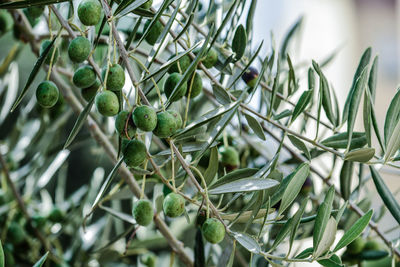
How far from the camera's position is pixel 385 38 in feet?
11.2

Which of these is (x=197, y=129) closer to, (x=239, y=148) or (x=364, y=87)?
(x=364, y=87)

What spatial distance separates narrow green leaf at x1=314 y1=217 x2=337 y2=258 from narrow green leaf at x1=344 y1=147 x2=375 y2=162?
89 mm

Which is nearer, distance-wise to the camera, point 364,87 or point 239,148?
point 364,87

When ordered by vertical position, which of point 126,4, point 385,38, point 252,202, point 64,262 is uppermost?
point 126,4

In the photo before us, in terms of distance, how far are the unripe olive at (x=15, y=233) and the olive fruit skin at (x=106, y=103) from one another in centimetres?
48

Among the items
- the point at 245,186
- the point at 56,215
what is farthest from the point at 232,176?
the point at 56,215

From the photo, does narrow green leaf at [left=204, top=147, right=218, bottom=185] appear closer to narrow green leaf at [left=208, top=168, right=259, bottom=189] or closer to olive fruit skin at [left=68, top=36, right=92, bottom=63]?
narrow green leaf at [left=208, top=168, right=259, bottom=189]

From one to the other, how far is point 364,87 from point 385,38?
10.1 ft

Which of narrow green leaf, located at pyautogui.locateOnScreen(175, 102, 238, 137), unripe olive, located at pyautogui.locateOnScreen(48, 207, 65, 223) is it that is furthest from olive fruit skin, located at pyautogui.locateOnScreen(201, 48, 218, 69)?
unripe olive, located at pyautogui.locateOnScreen(48, 207, 65, 223)

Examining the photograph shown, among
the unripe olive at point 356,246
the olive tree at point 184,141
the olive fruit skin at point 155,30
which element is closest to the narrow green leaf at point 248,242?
the olive tree at point 184,141

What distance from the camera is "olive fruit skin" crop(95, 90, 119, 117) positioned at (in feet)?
1.56

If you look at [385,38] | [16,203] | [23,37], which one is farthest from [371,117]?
[385,38]

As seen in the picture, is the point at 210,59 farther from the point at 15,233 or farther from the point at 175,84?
the point at 15,233

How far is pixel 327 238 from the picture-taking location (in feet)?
1.58
